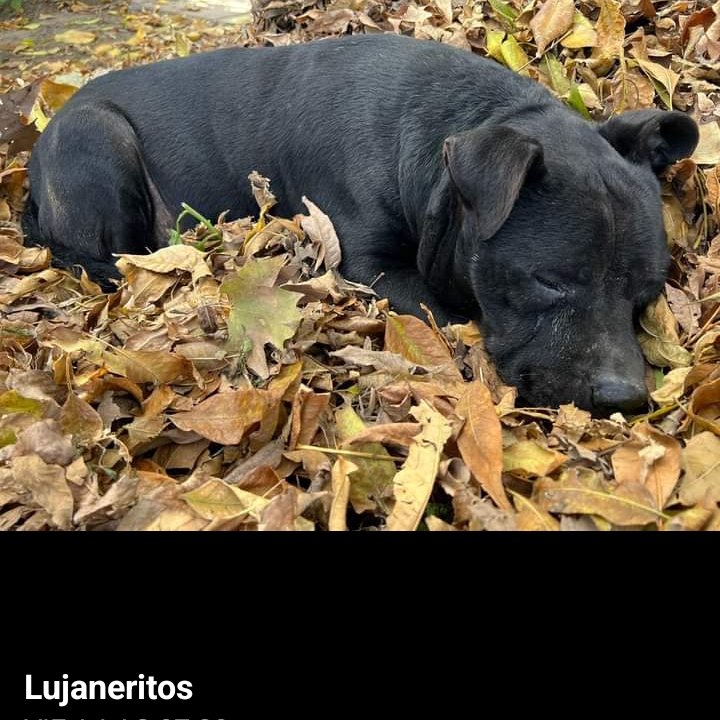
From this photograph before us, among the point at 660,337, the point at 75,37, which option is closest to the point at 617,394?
the point at 660,337

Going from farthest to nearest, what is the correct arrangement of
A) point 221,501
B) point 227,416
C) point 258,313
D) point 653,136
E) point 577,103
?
1. point 577,103
2. point 653,136
3. point 258,313
4. point 227,416
5. point 221,501

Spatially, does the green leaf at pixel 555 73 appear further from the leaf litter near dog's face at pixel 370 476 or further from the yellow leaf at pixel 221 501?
the yellow leaf at pixel 221 501

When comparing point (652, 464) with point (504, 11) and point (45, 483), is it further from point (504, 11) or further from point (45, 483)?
point (504, 11)

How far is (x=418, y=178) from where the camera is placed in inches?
142

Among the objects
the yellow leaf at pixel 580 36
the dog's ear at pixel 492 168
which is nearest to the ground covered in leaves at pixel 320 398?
the yellow leaf at pixel 580 36

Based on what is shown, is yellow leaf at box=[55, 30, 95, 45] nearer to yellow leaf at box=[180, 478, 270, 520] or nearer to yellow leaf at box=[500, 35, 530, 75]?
yellow leaf at box=[500, 35, 530, 75]

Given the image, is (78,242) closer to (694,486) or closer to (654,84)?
(654,84)

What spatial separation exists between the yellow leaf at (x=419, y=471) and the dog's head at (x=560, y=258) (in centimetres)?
70

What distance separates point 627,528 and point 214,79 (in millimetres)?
3272

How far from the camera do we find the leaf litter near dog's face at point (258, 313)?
2904mm

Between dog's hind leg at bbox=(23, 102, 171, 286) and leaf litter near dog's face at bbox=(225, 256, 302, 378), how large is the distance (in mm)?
1535

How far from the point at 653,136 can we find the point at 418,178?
0.94 metres

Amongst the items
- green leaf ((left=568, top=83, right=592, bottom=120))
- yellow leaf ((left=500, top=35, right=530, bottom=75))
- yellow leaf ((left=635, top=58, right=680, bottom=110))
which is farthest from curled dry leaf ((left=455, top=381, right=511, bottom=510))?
yellow leaf ((left=500, top=35, right=530, bottom=75))

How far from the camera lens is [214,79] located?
14.6 feet
